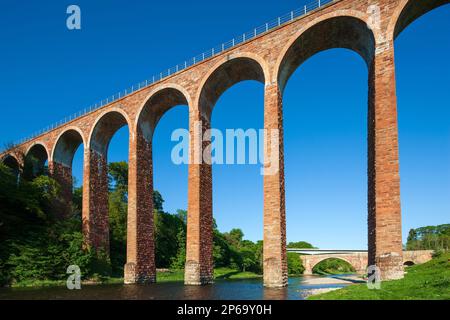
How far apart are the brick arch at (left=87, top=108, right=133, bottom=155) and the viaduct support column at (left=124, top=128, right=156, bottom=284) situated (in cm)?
445

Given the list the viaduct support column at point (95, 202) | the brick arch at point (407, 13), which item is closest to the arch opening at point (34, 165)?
the viaduct support column at point (95, 202)

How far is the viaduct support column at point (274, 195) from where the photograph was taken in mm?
20125

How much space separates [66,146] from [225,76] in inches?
834

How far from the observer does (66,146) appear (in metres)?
38.8

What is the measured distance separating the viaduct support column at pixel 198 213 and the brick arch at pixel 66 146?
1607 centimetres

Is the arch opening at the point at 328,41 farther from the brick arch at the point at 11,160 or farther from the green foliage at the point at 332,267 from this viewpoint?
the green foliage at the point at 332,267

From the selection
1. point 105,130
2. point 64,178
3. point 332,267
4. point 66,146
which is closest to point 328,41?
point 105,130

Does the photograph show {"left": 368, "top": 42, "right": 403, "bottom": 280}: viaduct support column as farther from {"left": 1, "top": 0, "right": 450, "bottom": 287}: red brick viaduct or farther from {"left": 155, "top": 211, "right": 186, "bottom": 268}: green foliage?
{"left": 155, "top": 211, "right": 186, "bottom": 268}: green foliage

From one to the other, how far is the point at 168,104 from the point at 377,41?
1708 cm

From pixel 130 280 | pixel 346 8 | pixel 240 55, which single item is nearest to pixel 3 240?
pixel 130 280

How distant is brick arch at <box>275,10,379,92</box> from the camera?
65.1 feet

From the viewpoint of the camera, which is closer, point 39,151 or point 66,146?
point 66,146

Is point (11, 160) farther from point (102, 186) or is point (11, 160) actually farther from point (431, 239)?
point (431, 239)

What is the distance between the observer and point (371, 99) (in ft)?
65.3
